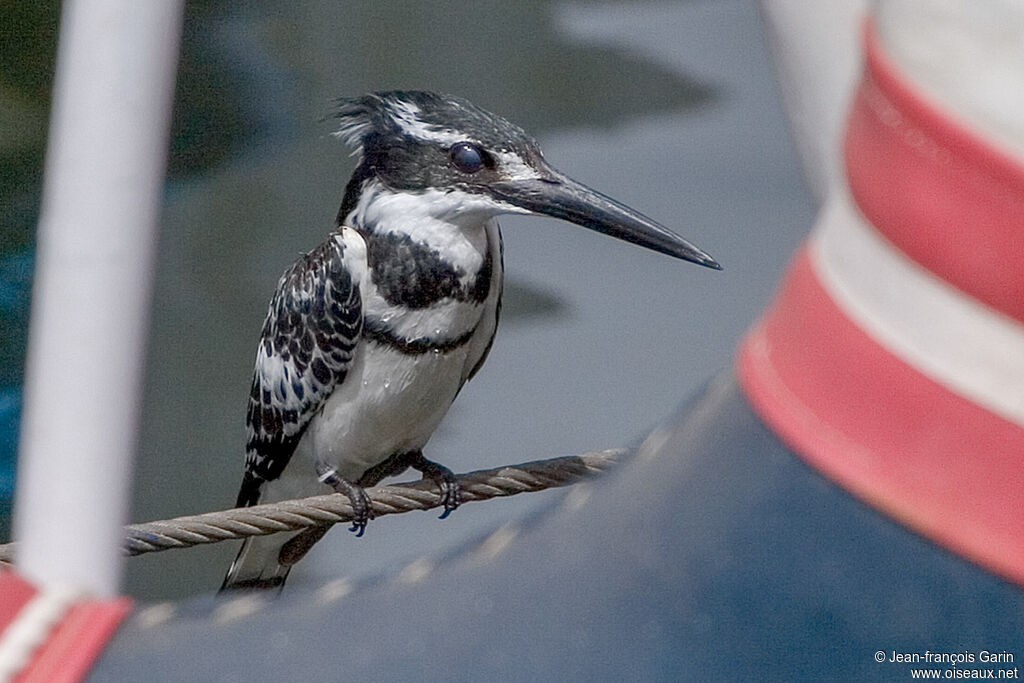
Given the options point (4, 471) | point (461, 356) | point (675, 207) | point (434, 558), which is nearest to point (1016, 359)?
point (434, 558)

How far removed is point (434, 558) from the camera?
1.26ft

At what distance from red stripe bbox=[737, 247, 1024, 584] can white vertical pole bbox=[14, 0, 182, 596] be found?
0.18 metres

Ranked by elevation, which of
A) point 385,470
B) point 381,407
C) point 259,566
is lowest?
point 259,566

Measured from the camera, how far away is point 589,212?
1096 millimetres

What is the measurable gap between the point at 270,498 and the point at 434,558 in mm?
978

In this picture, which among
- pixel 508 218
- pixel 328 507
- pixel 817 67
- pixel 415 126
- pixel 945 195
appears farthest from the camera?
pixel 508 218

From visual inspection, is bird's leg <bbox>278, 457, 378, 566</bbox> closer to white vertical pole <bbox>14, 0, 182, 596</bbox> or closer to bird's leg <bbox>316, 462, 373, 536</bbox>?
bird's leg <bbox>316, 462, 373, 536</bbox>

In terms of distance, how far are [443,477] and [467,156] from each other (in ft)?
1.05

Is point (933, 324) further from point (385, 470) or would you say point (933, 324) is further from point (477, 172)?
point (385, 470)

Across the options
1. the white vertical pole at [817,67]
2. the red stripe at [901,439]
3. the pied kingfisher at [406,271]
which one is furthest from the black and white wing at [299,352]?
the red stripe at [901,439]

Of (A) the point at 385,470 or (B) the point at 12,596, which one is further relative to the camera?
(A) the point at 385,470

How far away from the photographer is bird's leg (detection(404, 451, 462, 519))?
1.17 m

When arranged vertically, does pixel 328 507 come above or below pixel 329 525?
above

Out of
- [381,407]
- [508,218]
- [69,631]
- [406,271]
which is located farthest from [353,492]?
[69,631]
